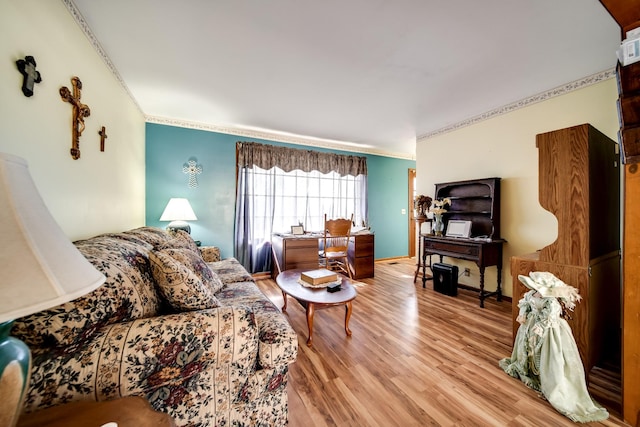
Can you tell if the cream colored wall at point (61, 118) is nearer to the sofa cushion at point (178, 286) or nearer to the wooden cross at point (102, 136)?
the wooden cross at point (102, 136)

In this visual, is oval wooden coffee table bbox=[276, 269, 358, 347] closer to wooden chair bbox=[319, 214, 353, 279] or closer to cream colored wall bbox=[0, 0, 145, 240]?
wooden chair bbox=[319, 214, 353, 279]

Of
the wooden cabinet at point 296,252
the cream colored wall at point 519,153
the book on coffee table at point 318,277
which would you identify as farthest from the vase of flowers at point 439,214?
the book on coffee table at point 318,277

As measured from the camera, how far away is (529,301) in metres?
1.60

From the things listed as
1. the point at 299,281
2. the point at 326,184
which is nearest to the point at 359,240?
the point at 326,184

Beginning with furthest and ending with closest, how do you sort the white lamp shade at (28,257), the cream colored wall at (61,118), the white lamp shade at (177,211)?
1. the white lamp shade at (177,211)
2. the cream colored wall at (61,118)
3. the white lamp shade at (28,257)

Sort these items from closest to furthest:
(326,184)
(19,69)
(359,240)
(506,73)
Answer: (19,69) < (506,73) < (359,240) < (326,184)

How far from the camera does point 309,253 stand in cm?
372

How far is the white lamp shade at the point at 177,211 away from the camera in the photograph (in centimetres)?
312

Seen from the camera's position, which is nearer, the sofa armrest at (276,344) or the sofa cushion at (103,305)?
the sofa cushion at (103,305)

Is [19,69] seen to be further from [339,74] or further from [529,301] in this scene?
[529,301]

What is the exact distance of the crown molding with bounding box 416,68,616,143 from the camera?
2324 millimetres

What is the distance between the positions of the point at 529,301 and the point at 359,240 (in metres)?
2.51

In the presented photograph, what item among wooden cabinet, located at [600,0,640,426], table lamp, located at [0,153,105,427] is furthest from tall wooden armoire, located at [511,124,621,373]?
table lamp, located at [0,153,105,427]

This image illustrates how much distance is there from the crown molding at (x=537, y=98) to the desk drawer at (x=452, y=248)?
5.75 ft
